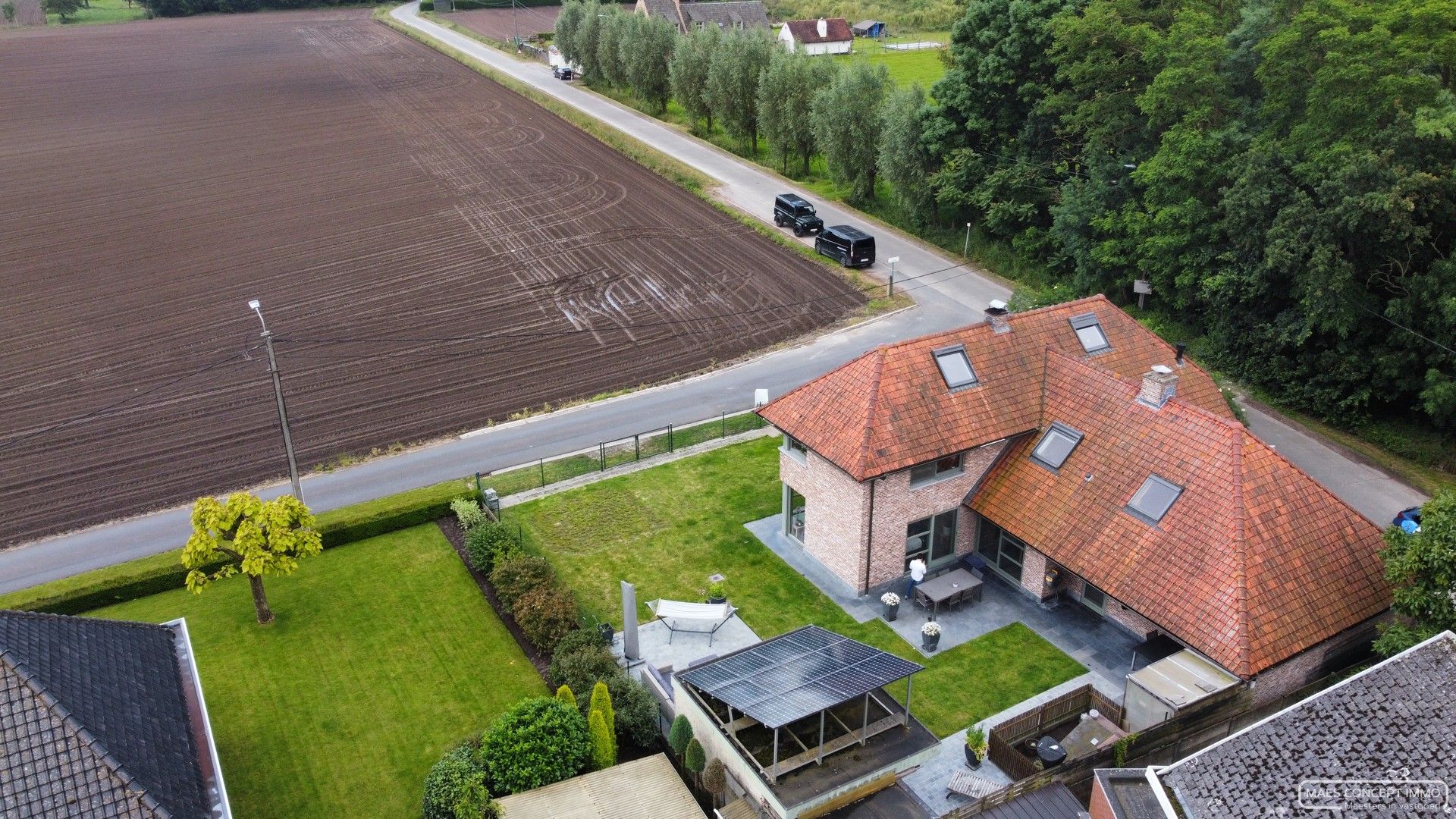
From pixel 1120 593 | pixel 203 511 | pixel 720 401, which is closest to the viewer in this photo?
pixel 1120 593

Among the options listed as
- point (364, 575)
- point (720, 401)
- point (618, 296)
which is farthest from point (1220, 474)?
point (618, 296)

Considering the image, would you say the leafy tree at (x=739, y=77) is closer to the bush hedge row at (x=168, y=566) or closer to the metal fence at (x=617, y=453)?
the metal fence at (x=617, y=453)

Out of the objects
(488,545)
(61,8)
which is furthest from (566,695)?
(61,8)

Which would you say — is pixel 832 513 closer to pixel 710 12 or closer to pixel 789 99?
pixel 789 99

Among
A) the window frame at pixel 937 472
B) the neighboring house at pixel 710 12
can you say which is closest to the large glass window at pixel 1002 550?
the window frame at pixel 937 472

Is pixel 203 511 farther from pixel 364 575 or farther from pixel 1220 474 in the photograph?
pixel 1220 474
